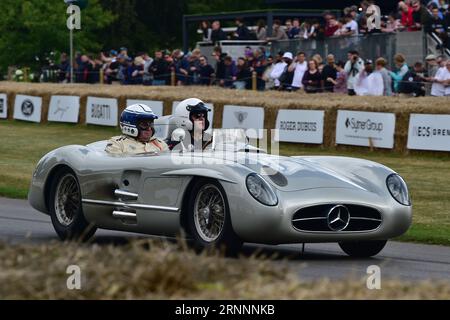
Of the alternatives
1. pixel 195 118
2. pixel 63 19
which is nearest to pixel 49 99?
pixel 63 19

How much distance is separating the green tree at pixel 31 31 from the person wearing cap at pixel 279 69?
56.8 feet

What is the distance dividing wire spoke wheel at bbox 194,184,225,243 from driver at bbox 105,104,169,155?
1378 mm

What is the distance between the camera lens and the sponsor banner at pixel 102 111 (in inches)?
1151

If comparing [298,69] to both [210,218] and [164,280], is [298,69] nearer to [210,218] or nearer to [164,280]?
[210,218]

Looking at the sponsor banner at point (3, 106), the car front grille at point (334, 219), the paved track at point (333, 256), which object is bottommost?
the sponsor banner at point (3, 106)

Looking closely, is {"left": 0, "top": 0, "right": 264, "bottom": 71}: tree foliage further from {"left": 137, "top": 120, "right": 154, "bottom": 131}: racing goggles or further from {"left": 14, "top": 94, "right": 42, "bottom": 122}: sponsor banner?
{"left": 137, "top": 120, "right": 154, "bottom": 131}: racing goggles

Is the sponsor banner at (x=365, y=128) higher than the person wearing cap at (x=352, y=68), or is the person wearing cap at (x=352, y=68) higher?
the person wearing cap at (x=352, y=68)

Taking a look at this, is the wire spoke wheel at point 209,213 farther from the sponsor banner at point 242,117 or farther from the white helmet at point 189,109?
the sponsor banner at point 242,117

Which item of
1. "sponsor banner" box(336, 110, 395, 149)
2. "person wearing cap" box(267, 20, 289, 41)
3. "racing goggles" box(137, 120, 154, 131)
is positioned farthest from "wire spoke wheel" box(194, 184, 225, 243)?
"person wearing cap" box(267, 20, 289, 41)

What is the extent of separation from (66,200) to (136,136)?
0.94m

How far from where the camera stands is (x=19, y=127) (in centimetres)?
3117

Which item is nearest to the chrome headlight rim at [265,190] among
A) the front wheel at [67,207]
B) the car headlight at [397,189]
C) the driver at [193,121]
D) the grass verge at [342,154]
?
the car headlight at [397,189]

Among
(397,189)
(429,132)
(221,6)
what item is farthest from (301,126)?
(221,6)

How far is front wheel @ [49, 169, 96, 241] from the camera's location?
36.9ft
